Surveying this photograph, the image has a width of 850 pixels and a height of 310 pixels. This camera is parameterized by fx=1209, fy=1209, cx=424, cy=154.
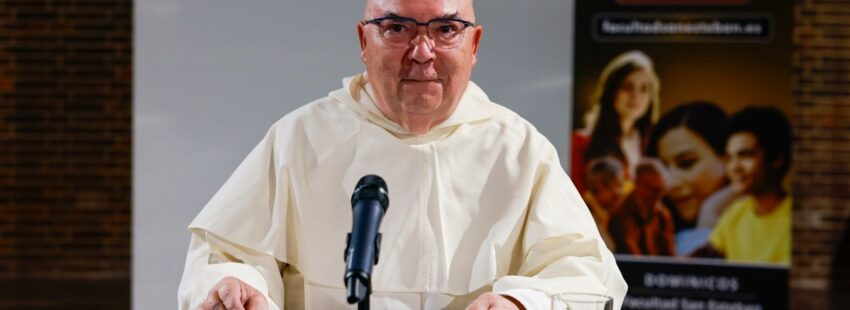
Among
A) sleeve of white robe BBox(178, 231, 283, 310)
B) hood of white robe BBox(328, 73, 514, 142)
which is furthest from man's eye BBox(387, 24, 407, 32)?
sleeve of white robe BBox(178, 231, 283, 310)

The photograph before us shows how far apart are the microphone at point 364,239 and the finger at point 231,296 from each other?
0.55 meters

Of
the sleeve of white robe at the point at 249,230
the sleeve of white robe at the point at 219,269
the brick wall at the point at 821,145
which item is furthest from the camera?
the brick wall at the point at 821,145

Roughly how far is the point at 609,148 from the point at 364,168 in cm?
308

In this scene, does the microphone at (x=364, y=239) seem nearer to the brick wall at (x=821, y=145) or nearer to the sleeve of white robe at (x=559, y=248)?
the sleeve of white robe at (x=559, y=248)

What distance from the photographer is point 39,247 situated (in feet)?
28.2

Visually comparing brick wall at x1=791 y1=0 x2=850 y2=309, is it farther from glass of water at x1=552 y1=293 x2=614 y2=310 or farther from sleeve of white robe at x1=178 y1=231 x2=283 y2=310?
→ glass of water at x1=552 y1=293 x2=614 y2=310

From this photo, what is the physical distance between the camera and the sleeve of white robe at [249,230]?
243cm

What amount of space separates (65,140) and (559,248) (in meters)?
6.82

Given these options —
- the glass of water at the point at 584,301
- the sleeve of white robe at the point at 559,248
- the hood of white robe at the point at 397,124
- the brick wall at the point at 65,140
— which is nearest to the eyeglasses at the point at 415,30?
the hood of white robe at the point at 397,124

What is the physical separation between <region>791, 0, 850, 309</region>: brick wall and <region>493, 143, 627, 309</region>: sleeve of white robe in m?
6.14

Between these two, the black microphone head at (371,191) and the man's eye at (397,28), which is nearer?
the black microphone head at (371,191)

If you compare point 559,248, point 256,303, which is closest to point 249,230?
point 256,303

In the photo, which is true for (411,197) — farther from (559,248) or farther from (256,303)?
(256,303)

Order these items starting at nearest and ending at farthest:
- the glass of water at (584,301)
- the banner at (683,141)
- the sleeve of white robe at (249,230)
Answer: the glass of water at (584,301) → the sleeve of white robe at (249,230) → the banner at (683,141)
